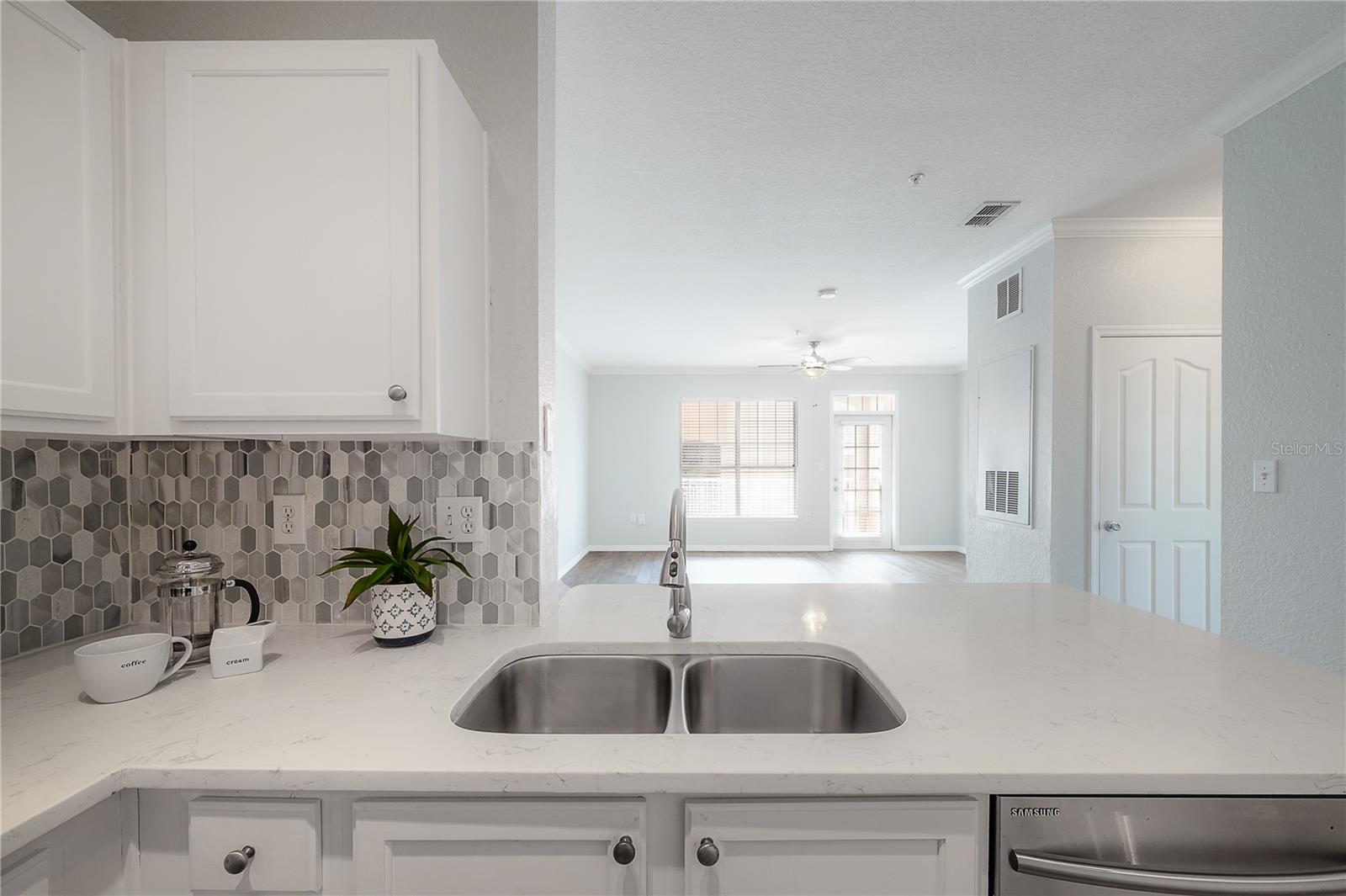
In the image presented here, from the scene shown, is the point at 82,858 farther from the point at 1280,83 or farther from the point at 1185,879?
the point at 1280,83

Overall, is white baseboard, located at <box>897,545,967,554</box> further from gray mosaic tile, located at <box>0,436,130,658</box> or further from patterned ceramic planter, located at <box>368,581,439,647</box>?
gray mosaic tile, located at <box>0,436,130,658</box>

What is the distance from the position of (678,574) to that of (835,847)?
1.92 ft

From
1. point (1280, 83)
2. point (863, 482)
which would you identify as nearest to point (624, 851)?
point (1280, 83)

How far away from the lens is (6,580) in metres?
1.17

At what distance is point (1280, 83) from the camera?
2.10 m

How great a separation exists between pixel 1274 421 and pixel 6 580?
11.9ft

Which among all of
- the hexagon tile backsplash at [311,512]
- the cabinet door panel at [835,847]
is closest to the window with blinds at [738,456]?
the hexagon tile backsplash at [311,512]

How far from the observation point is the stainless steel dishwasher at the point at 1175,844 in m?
0.79

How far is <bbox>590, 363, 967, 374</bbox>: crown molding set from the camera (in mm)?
8305

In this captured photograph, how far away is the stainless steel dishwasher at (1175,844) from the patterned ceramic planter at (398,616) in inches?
43.8

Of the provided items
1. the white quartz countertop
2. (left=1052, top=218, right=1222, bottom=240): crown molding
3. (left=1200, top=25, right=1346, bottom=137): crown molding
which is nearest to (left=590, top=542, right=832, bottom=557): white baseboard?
(left=1052, top=218, right=1222, bottom=240): crown molding

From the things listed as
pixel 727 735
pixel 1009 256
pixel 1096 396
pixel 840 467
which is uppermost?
pixel 1009 256

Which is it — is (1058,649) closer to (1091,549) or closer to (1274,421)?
(1274,421)

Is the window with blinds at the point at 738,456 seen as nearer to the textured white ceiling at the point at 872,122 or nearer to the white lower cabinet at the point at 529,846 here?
the textured white ceiling at the point at 872,122
